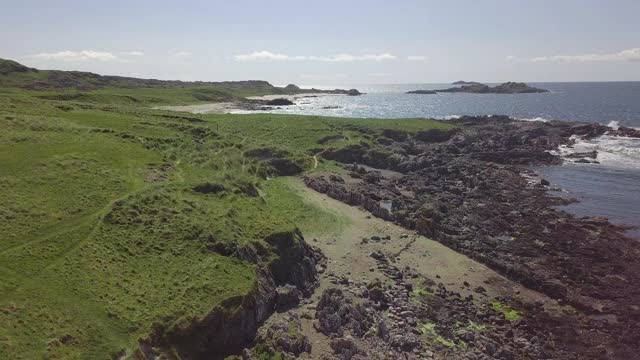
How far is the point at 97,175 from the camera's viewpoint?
154ft

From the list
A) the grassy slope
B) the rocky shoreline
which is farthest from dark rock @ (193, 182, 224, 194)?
the rocky shoreline

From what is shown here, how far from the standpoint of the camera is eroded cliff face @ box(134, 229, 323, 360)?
28.9 m

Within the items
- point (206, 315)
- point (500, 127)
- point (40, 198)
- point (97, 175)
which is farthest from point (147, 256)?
point (500, 127)

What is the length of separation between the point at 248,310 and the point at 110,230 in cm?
1218

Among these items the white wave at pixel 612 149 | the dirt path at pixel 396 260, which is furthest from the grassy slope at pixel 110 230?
the white wave at pixel 612 149

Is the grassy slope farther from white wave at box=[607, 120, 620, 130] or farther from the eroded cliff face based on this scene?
white wave at box=[607, 120, 620, 130]

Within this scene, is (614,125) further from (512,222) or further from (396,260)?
(396,260)

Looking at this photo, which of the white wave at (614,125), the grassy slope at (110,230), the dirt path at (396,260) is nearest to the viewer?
the grassy slope at (110,230)

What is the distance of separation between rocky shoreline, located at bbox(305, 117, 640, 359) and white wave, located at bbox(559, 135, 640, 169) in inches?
407

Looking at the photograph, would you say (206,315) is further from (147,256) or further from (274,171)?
(274,171)

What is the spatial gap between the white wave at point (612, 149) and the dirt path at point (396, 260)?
224 ft

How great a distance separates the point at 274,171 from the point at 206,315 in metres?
46.1

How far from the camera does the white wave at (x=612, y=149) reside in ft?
340

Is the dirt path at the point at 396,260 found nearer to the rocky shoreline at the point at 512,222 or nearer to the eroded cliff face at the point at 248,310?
the rocky shoreline at the point at 512,222
